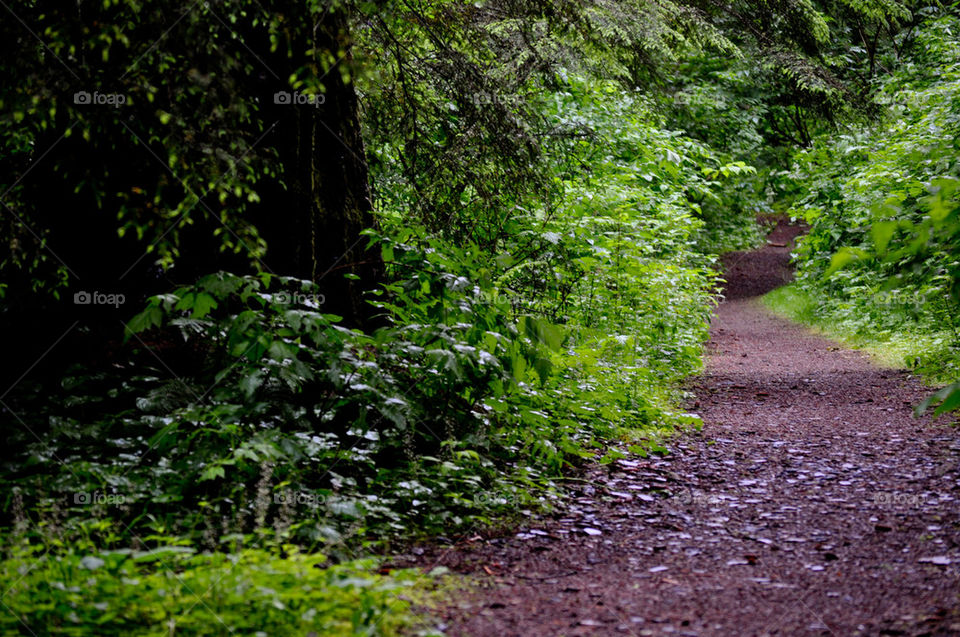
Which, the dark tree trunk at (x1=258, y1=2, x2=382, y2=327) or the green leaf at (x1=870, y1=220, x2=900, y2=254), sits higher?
the dark tree trunk at (x1=258, y1=2, x2=382, y2=327)

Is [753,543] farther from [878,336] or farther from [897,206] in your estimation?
[878,336]

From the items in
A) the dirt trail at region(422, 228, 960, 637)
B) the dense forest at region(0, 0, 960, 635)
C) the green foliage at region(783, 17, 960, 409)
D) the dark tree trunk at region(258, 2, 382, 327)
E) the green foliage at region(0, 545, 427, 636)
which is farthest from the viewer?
the green foliage at region(783, 17, 960, 409)

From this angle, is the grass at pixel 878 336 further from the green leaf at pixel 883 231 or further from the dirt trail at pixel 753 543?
the green leaf at pixel 883 231

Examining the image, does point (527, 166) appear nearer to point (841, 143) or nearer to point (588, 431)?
point (588, 431)

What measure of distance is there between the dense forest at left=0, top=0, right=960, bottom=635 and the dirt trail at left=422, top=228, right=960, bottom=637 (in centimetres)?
32

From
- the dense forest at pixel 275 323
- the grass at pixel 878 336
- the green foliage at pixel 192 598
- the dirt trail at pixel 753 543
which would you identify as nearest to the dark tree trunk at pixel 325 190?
the dense forest at pixel 275 323

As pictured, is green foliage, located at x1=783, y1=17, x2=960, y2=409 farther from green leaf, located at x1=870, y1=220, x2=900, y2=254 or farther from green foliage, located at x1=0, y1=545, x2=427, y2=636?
green foliage, located at x1=0, y1=545, x2=427, y2=636

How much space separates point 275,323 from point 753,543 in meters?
2.71

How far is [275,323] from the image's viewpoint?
4.05 m

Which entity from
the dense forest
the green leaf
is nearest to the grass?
the dense forest

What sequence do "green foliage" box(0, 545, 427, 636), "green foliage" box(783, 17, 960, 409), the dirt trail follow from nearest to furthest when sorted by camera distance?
"green foliage" box(0, 545, 427, 636)
the dirt trail
"green foliage" box(783, 17, 960, 409)

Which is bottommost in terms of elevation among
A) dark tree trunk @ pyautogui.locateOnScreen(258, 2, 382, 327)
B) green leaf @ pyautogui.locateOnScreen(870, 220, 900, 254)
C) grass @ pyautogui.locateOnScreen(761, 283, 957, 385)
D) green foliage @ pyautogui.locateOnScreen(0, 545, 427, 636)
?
grass @ pyautogui.locateOnScreen(761, 283, 957, 385)

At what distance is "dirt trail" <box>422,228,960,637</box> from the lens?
2.92 metres

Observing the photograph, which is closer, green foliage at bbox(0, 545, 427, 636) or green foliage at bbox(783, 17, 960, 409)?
green foliage at bbox(0, 545, 427, 636)
